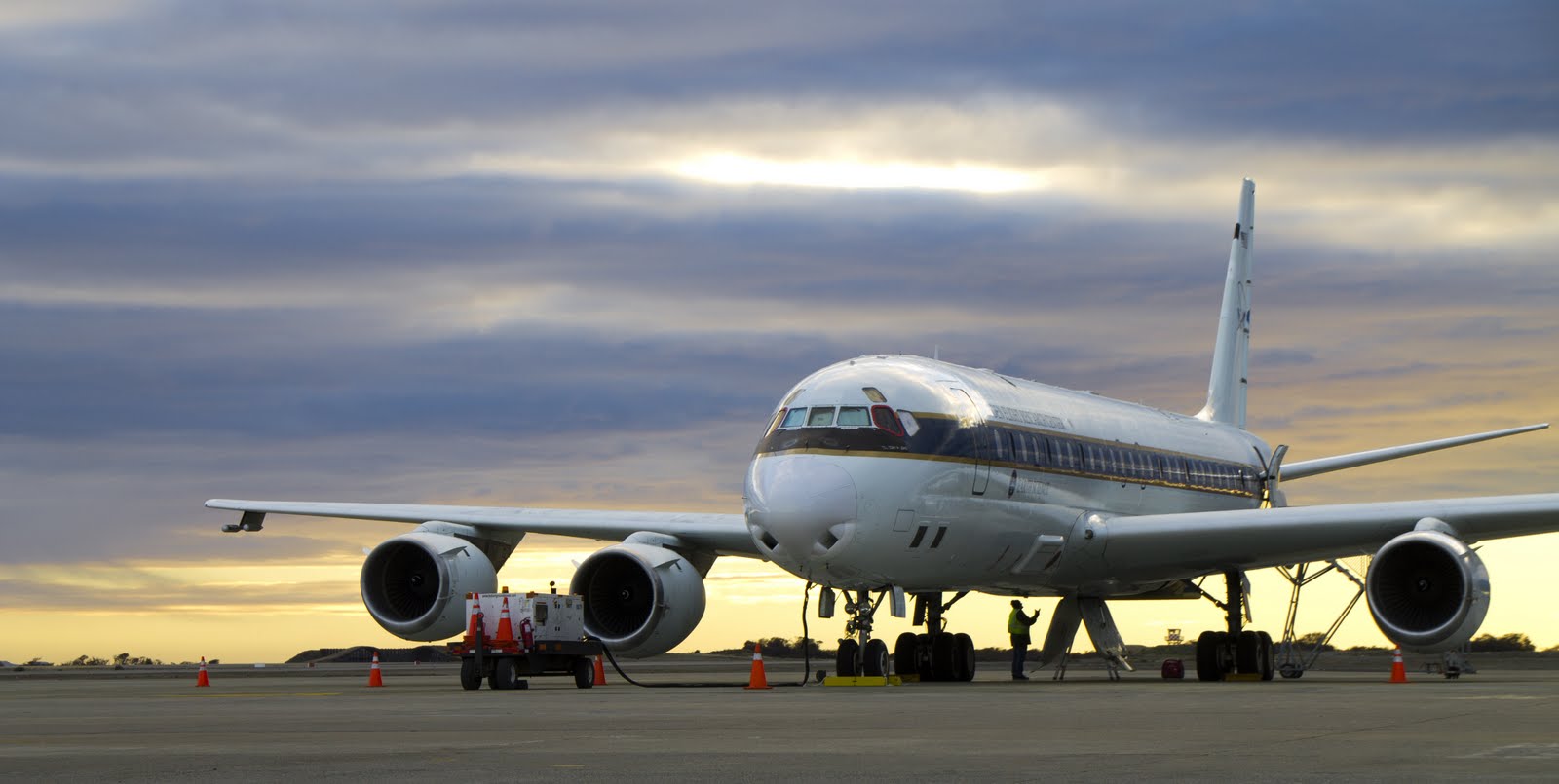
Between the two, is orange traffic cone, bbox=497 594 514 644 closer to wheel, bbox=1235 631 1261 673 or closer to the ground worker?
the ground worker

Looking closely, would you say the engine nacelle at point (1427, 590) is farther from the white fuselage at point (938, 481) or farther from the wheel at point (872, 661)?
the wheel at point (872, 661)

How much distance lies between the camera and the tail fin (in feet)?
135

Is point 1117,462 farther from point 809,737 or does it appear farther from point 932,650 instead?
point 809,737

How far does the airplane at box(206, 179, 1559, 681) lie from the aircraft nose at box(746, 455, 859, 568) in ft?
0.09

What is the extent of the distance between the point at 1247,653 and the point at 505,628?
42.4 ft

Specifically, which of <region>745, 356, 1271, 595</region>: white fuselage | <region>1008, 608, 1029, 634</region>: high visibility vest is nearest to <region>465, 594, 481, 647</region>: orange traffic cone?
<region>745, 356, 1271, 595</region>: white fuselage

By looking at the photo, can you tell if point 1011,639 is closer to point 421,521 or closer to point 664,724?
point 421,521

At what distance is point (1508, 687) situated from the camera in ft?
73.8

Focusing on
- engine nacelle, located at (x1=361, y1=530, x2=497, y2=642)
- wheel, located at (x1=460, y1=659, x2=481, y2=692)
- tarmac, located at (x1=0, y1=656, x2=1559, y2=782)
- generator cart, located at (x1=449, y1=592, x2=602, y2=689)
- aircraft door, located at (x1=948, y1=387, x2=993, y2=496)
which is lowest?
tarmac, located at (x1=0, y1=656, x2=1559, y2=782)

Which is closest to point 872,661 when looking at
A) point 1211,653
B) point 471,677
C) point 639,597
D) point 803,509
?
point 803,509

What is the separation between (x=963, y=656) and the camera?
91.9ft

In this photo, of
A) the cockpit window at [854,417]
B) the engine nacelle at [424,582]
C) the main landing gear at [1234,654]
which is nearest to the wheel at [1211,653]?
the main landing gear at [1234,654]

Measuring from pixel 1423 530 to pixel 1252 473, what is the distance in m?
13.2

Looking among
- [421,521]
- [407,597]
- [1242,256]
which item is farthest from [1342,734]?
[1242,256]
